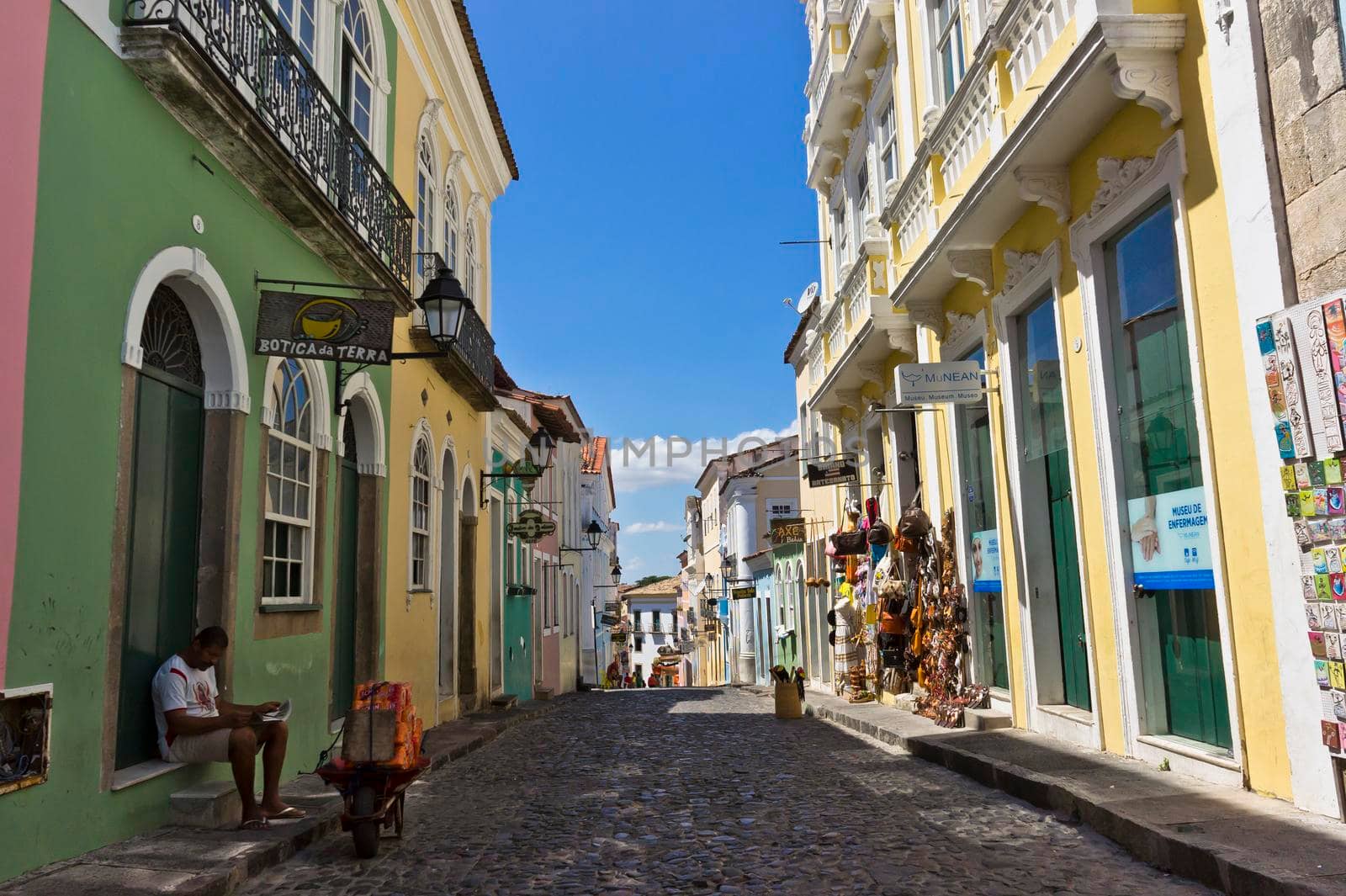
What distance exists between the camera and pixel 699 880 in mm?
5391

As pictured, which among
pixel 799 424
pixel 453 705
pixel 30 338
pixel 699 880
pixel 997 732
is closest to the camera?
pixel 30 338

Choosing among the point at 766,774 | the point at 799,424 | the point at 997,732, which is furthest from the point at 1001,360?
the point at 799,424

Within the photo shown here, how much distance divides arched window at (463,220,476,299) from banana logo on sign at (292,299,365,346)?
8.14 m

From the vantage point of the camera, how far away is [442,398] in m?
13.9

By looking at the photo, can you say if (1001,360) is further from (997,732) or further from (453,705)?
(453,705)

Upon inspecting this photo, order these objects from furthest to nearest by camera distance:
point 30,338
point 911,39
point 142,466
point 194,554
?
1. point 911,39
2. point 194,554
3. point 142,466
4. point 30,338

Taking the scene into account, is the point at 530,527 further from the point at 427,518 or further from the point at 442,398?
the point at 427,518

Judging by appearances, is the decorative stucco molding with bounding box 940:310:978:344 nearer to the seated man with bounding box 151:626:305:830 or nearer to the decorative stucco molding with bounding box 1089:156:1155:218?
the decorative stucco molding with bounding box 1089:156:1155:218

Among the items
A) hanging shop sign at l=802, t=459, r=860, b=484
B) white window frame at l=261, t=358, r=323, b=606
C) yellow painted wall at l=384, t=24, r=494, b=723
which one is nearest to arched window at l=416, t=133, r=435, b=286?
yellow painted wall at l=384, t=24, r=494, b=723

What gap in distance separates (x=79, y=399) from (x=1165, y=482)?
6.66 metres

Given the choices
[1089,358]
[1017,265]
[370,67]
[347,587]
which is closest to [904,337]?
[1017,265]

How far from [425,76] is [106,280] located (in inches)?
330

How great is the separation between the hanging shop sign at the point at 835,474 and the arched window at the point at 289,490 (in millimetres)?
8361

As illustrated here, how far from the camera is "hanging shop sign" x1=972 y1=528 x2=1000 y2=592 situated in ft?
36.3
